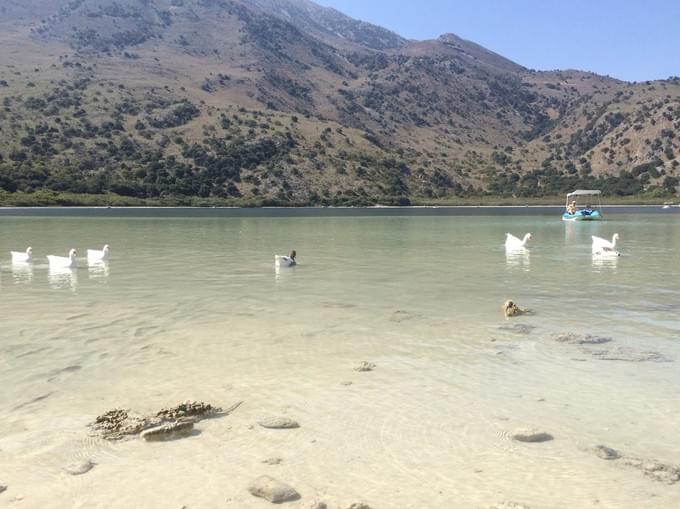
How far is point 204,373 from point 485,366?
4016 mm

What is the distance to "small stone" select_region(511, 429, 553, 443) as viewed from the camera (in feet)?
20.9

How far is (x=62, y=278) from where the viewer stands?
63.6 ft

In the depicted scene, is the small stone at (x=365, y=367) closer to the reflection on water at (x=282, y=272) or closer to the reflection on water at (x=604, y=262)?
the reflection on water at (x=282, y=272)

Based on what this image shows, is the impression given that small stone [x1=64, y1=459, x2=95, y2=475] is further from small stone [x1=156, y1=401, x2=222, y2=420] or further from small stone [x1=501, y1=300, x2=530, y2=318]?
small stone [x1=501, y1=300, x2=530, y2=318]

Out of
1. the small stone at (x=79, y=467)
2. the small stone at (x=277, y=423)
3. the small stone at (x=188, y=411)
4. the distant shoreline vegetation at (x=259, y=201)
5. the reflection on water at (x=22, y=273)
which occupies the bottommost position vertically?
the reflection on water at (x=22, y=273)

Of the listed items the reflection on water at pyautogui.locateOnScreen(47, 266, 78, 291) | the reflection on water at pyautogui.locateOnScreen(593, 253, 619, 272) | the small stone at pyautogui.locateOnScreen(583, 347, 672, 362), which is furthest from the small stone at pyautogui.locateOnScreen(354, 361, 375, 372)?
the reflection on water at pyautogui.locateOnScreen(593, 253, 619, 272)

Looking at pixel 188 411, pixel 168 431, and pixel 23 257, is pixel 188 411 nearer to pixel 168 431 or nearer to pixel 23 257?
pixel 168 431

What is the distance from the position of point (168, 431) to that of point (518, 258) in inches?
881

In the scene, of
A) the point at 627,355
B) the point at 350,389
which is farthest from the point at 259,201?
the point at 350,389

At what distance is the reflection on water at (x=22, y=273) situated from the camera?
18.7m

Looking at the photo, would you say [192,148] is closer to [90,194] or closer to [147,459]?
[90,194]

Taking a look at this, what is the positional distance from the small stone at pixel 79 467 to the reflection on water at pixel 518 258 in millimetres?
19079

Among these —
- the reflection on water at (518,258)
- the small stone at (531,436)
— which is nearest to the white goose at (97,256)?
the reflection on water at (518,258)

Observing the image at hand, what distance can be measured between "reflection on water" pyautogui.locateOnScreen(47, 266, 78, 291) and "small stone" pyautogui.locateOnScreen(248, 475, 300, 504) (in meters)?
13.5
